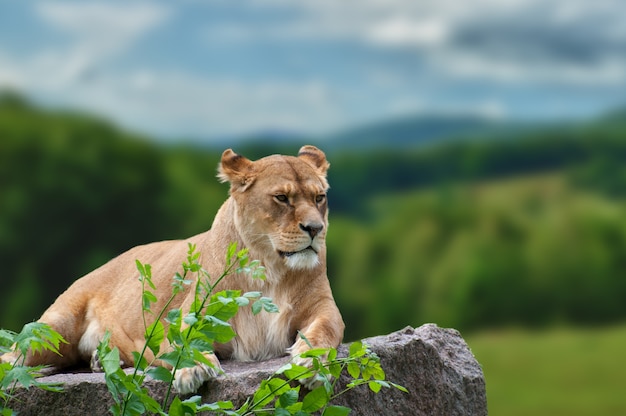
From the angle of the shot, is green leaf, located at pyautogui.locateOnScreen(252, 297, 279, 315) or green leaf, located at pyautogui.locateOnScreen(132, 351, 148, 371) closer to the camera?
green leaf, located at pyautogui.locateOnScreen(252, 297, 279, 315)

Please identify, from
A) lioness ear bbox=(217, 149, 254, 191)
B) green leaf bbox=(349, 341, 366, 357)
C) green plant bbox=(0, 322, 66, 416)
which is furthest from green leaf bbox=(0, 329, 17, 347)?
green leaf bbox=(349, 341, 366, 357)

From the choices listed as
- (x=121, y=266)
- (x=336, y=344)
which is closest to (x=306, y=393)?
(x=336, y=344)

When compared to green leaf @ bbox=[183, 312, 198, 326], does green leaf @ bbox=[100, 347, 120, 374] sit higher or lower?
lower

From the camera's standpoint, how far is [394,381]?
4762 millimetres

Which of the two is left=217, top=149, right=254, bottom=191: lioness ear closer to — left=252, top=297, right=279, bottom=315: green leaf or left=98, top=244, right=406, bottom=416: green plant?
left=98, top=244, right=406, bottom=416: green plant

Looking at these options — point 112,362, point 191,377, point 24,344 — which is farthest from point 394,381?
point 24,344

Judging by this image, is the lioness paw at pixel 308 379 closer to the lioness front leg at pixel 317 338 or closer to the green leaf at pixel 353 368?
the lioness front leg at pixel 317 338

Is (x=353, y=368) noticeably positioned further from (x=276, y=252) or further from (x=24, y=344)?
(x=24, y=344)

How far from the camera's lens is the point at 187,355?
12.8 feet

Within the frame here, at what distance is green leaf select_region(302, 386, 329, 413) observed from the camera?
4121mm

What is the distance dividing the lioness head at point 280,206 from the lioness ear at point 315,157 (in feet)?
0.38

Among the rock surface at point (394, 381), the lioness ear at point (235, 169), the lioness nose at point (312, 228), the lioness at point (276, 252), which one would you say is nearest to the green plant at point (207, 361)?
the rock surface at point (394, 381)

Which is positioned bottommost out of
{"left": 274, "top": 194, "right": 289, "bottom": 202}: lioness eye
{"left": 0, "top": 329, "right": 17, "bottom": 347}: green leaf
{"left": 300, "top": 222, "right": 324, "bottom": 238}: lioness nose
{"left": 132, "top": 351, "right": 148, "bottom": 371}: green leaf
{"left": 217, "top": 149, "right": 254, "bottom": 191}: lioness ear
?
{"left": 132, "top": 351, "right": 148, "bottom": 371}: green leaf

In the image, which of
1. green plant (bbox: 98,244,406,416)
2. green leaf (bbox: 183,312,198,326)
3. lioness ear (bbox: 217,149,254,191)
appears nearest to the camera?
green leaf (bbox: 183,312,198,326)
